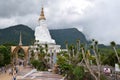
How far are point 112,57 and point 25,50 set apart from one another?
75.5 feet

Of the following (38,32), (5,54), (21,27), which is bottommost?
(5,54)

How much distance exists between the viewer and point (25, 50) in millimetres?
66688

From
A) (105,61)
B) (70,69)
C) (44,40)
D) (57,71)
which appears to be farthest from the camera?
(44,40)

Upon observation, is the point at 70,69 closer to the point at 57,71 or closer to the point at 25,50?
the point at 57,71

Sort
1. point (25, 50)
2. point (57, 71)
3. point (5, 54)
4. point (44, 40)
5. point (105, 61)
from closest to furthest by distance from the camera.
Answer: point (57, 71), point (105, 61), point (5, 54), point (25, 50), point (44, 40)

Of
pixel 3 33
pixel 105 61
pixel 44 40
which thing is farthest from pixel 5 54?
pixel 3 33

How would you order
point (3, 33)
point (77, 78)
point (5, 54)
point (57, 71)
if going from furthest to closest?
1. point (3, 33)
2. point (5, 54)
3. point (57, 71)
4. point (77, 78)

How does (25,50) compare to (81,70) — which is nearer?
(81,70)

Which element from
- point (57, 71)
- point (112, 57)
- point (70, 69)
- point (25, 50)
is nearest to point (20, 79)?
point (70, 69)

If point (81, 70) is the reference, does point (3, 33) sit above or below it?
above

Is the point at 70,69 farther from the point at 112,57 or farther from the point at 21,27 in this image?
the point at 21,27

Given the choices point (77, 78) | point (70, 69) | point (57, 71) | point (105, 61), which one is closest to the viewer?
point (77, 78)

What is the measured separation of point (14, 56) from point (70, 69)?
110 ft

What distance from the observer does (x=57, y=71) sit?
47125 mm
